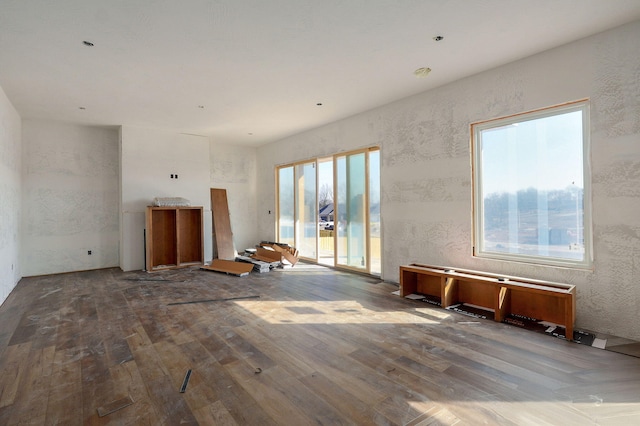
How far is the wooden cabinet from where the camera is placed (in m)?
6.46

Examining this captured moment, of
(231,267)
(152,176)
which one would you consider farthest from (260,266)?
(152,176)

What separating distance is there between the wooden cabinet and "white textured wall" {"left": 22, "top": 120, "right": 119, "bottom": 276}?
1050mm

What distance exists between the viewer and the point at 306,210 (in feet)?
24.8

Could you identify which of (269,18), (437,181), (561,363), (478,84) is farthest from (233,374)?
(478,84)

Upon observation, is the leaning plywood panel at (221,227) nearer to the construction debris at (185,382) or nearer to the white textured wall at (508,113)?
the white textured wall at (508,113)

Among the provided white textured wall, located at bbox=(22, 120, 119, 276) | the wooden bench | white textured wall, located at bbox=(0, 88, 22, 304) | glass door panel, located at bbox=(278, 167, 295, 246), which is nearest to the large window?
the wooden bench

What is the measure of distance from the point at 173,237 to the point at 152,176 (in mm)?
1396

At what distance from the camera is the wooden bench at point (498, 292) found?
3221 millimetres

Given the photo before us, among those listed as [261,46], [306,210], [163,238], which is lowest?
[163,238]

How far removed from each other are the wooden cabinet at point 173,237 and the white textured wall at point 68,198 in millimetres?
1050

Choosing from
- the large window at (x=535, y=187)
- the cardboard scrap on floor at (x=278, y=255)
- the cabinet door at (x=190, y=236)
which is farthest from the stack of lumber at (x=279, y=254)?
the large window at (x=535, y=187)

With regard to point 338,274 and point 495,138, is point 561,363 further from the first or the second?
point 338,274

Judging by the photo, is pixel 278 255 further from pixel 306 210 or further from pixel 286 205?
pixel 286 205

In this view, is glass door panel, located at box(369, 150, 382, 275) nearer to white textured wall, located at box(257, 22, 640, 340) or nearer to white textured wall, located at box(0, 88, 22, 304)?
white textured wall, located at box(257, 22, 640, 340)
